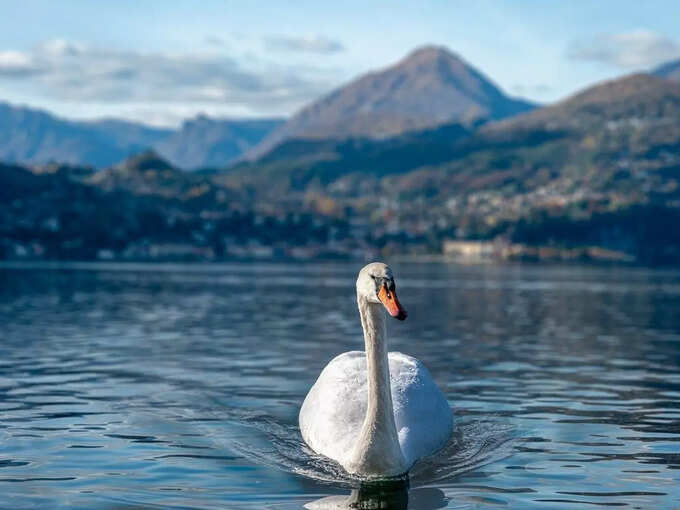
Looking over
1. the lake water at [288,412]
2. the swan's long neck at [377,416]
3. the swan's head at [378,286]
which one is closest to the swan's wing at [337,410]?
the lake water at [288,412]

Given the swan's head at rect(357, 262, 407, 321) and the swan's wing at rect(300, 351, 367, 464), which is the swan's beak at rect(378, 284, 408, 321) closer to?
the swan's head at rect(357, 262, 407, 321)

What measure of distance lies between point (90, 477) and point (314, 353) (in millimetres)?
19673

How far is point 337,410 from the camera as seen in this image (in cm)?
1709

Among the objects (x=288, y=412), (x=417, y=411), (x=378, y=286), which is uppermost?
(x=378, y=286)

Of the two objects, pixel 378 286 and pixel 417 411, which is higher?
pixel 378 286

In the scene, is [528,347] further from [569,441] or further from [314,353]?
[569,441]

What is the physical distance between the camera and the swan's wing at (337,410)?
1650 cm

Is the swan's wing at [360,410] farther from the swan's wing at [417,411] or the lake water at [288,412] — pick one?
the lake water at [288,412]

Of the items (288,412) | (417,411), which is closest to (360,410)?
(417,411)

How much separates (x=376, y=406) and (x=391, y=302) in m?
1.90

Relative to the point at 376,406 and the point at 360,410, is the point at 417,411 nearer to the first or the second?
the point at 360,410

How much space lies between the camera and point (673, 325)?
5066 cm

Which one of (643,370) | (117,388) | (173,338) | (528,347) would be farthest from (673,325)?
(117,388)

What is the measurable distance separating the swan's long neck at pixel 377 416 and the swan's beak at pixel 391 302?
78 cm
